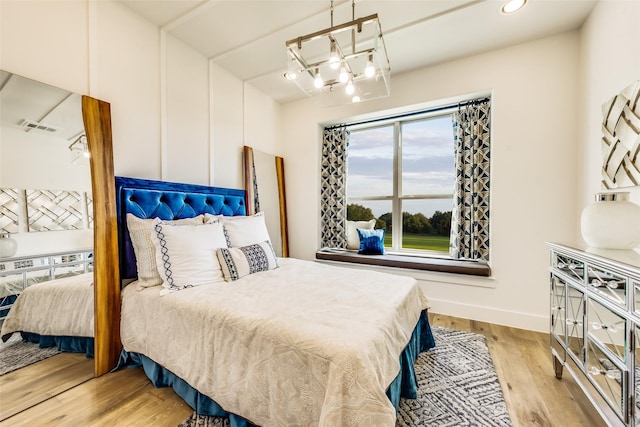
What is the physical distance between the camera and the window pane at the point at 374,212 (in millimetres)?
3668

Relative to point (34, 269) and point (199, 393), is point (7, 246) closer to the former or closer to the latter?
point (34, 269)

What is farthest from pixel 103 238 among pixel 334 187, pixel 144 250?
pixel 334 187

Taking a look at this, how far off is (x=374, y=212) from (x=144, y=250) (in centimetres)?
283

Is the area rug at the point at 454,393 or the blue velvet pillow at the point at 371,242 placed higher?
the blue velvet pillow at the point at 371,242

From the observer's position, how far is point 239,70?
305cm

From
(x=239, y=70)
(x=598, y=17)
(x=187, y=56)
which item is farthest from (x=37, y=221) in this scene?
(x=598, y=17)

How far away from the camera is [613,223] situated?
→ 4.55 ft

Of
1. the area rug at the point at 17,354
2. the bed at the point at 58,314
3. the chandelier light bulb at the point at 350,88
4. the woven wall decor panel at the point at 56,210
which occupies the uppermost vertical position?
the chandelier light bulb at the point at 350,88

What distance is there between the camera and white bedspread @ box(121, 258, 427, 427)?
989mm

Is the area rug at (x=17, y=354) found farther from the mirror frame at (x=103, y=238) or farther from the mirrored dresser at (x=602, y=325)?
the mirrored dresser at (x=602, y=325)

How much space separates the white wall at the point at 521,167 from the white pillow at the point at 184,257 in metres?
2.38

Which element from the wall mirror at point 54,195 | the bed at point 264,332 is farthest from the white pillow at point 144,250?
the wall mirror at point 54,195

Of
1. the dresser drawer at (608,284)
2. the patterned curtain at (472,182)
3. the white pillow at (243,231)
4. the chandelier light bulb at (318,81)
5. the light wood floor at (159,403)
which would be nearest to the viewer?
the dresser drawer at (608,284)

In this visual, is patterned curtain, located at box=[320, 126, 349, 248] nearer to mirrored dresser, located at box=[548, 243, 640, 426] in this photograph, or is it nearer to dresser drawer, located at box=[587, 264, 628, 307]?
mirrored dresser, located at box=[548, 243, 640, 426]
